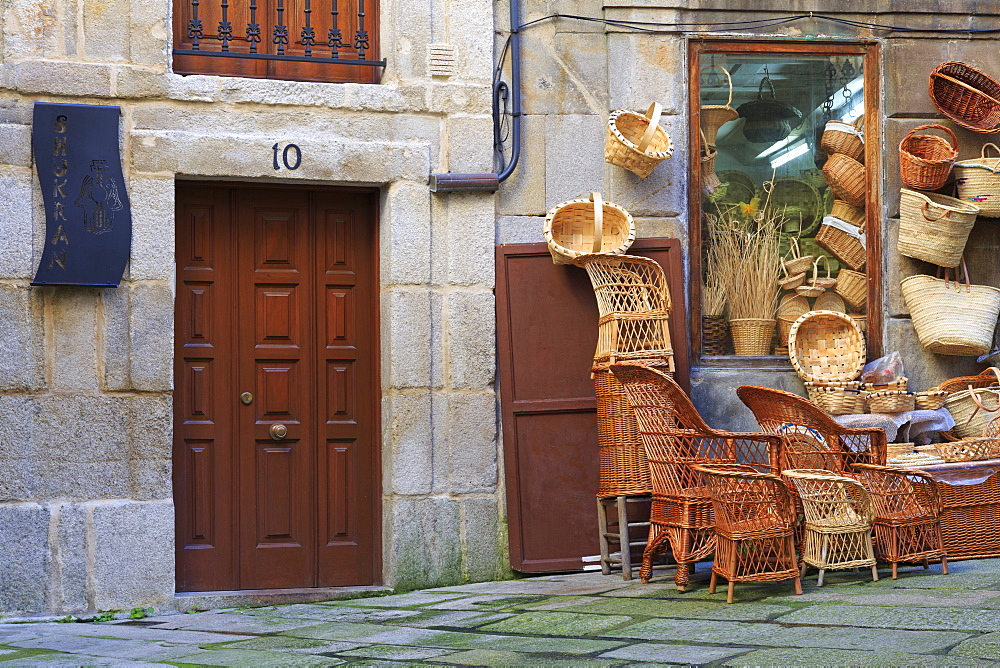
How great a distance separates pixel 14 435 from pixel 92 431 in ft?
1.18

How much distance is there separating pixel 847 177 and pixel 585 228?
Result: 1.65 metres

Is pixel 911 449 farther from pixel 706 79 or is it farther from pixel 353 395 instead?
pixel 353 395

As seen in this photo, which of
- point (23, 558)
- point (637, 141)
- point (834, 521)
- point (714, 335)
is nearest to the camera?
point (834, 521)

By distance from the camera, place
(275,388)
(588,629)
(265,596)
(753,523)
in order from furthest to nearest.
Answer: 1. (275,388)
2. (265,596)
3. (753,523)
4. (588,629)

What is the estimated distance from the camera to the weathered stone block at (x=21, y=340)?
5.61 m

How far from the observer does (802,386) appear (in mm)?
6508

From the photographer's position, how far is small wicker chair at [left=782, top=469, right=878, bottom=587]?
508cm

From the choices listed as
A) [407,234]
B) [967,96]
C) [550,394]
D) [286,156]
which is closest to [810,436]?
[550,394]

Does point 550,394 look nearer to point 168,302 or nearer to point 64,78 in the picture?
point 168,302

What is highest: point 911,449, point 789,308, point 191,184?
point 191,184

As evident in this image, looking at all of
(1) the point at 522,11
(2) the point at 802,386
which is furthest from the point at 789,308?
(1) the point at 522,11

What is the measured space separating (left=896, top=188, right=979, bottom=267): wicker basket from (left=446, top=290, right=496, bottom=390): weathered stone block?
240 centimetres

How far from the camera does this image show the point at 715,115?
22.0ft

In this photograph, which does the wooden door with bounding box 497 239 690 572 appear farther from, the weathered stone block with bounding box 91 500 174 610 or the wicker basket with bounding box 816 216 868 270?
the weathered stone block with bounding box 91 500 174 610
